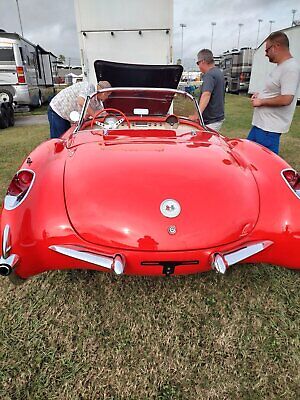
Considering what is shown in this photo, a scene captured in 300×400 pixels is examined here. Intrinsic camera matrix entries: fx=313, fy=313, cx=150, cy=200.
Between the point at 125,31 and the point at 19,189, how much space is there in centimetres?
588

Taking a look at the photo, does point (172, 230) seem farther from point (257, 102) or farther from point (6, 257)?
point (257, 102)

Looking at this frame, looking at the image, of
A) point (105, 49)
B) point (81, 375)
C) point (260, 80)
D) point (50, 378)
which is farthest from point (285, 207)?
point (260, 80)

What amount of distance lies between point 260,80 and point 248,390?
18.4 metres

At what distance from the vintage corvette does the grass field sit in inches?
16.3

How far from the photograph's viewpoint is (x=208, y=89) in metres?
4.20

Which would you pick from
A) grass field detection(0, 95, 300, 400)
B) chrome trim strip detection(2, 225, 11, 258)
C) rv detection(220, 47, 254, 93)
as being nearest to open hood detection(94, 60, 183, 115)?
grass field detection(0, 95, 300, 400)

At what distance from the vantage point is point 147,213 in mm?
1749

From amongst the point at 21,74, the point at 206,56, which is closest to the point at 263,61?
the point at 21,74

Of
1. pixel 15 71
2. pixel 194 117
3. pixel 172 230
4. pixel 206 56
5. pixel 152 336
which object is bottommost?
pixel 152 336

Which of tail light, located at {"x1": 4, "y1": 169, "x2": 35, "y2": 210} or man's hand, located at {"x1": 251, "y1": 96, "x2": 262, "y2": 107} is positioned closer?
tail light, located at {"x1": 4, "y1": 169, "x2": 35, "y2": 210}

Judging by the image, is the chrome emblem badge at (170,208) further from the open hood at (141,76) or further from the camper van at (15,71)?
the camper van at (15,71)

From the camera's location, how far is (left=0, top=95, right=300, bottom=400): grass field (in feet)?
5.38

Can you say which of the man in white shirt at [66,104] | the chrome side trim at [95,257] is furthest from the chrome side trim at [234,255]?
the man in white shirt at [66,104]

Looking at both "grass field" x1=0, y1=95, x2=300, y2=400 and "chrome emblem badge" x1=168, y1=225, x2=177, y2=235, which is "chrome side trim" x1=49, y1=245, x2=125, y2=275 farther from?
"grass field" x1=0, y1=95, x2=300, y2=400
